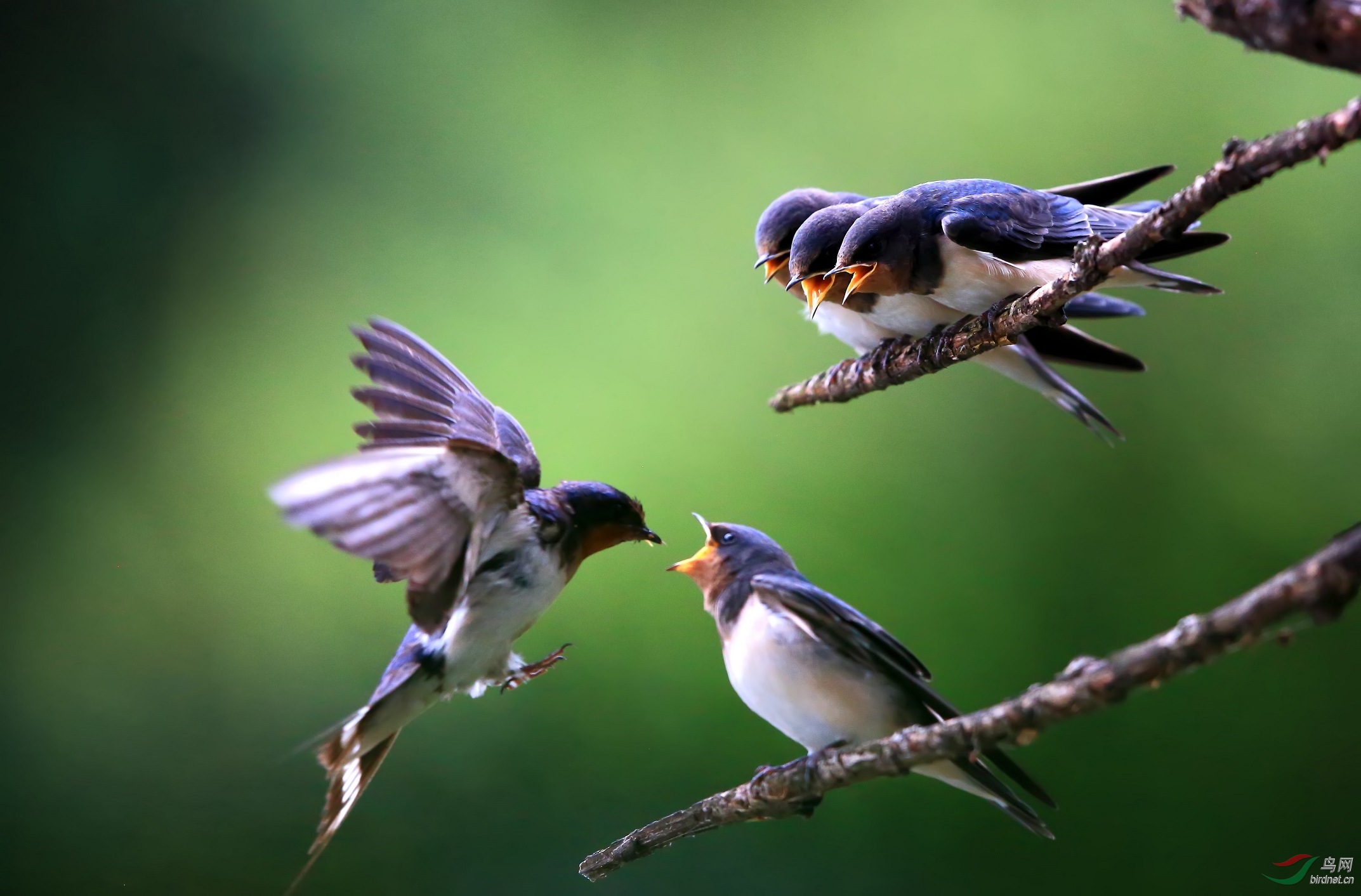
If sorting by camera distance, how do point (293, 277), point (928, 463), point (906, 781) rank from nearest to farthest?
point (906, 781)
point (928, 463)
point (293, 277)

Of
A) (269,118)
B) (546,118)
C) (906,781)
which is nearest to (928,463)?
(906,781)

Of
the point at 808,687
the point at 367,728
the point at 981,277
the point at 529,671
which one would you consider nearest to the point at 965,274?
the point at 981,277

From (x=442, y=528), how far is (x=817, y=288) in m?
0.79

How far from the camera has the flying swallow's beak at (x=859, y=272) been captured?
5.23 ft

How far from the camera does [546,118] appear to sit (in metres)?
3.67

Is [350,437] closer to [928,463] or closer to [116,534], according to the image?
[116,534]

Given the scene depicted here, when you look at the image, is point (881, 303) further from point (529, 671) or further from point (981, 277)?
point (529, 671)

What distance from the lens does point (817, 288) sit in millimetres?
1736

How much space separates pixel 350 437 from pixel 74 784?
1.27 m

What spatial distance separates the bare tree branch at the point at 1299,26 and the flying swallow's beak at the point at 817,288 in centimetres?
75

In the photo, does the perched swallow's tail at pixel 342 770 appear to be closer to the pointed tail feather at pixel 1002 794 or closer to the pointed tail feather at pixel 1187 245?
the pointed tail feather at pixel 1002 794

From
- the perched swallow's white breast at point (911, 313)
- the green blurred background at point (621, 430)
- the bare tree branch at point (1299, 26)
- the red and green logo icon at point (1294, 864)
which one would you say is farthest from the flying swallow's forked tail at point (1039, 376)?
the red and green logo icon at point (1294, 864)

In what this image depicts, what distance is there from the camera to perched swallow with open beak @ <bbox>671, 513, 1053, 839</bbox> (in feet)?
4.67

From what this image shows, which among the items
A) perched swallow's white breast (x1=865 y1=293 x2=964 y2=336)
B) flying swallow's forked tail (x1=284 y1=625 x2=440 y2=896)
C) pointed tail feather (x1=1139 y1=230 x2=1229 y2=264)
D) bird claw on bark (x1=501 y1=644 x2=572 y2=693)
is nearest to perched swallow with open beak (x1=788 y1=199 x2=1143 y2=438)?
perched swallow's white breast (x1=865 y1=293 x2=964 y2=336)
